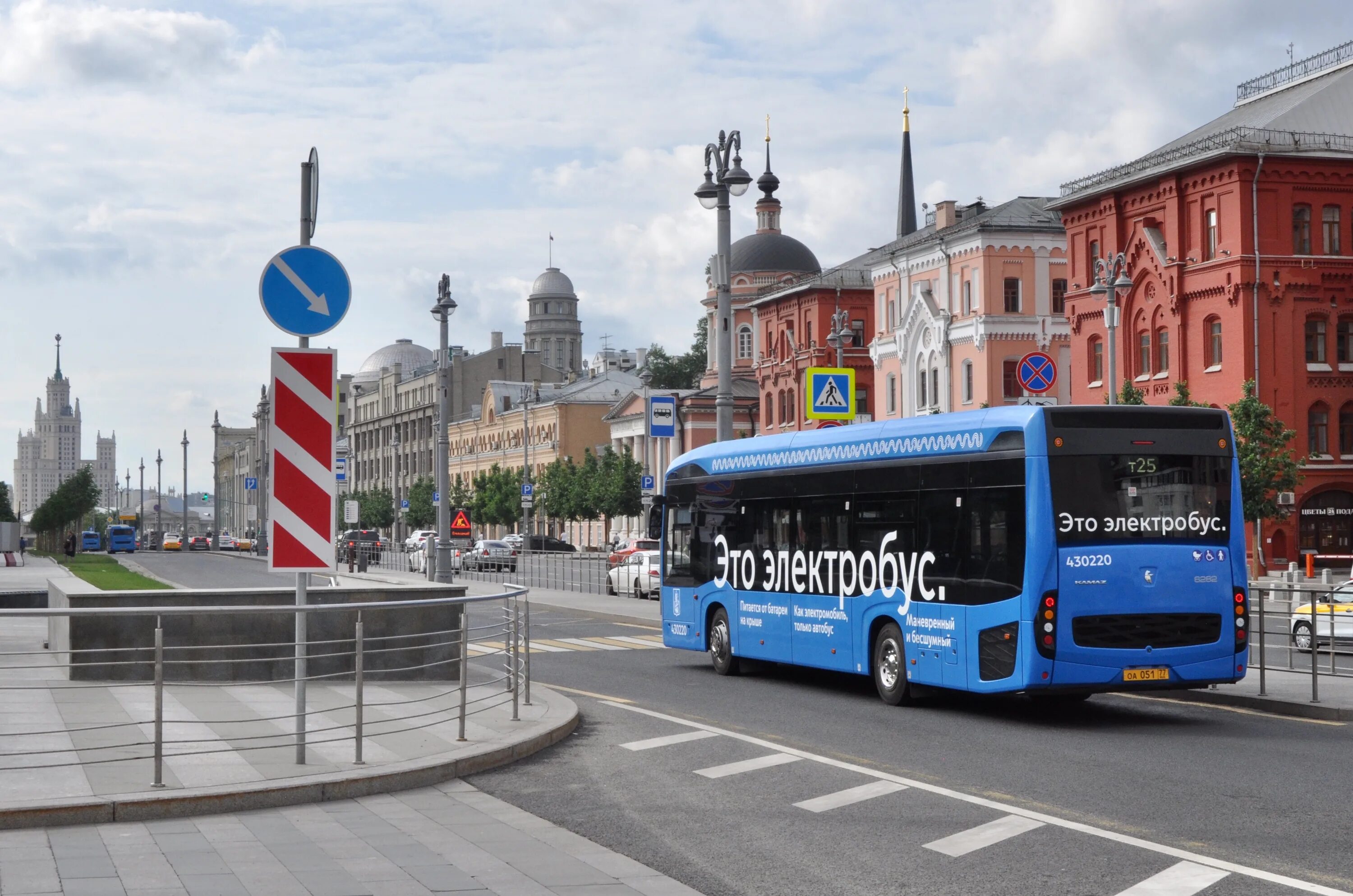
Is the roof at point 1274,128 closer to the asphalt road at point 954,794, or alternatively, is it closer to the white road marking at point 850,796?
the asphalt road at point 954,794

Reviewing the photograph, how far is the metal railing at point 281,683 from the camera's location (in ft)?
31.9

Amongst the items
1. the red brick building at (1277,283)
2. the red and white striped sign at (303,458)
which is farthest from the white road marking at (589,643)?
the red brick building at (1277,283)

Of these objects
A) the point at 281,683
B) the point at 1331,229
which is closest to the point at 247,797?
the point at 281,683

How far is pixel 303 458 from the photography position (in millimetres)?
10828

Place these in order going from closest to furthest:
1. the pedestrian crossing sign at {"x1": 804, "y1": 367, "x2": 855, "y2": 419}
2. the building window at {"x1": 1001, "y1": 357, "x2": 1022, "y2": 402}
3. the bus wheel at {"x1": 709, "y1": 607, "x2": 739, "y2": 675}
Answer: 1. the bus wheel at {"x1": 709, "y1": 607, "x2": 739, "y2": 675}
2. the pedestrian crossing sign at {"x1": 804, "y1": 367, "x2": 855, "y2": 419}
3. the building window at {"x1": 1001, "y1": 357, "x2": 1022, "y2": 402}

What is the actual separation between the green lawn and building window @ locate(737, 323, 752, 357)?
52.3 meters

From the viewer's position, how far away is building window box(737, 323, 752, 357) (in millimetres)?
104812

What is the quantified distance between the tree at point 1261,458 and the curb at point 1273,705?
1278 inches

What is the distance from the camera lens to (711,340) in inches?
4658

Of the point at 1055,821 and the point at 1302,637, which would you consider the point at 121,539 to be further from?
the point at 1055,821

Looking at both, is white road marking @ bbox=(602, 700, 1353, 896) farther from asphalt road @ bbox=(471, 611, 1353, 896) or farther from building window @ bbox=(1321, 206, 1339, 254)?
building window @ bbox=(1321, 206, 1339, 254)

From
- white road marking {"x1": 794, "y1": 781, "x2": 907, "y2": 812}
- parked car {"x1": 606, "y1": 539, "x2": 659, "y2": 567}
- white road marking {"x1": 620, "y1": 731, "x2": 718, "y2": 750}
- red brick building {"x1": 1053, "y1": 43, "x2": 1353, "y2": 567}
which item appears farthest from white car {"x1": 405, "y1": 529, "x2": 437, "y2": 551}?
white road marking {"x1": 794, "y1": 781, "x2": 907, "y2": 812}

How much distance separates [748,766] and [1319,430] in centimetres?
4772

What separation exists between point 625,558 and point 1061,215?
28192 millimetres
